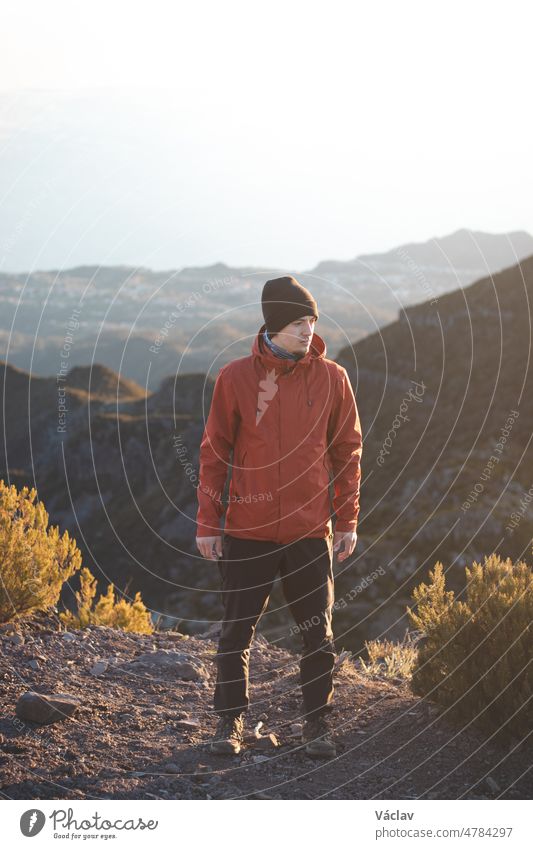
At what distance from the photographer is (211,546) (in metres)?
5.04

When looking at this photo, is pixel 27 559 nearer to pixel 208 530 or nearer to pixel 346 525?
pixel 208 530

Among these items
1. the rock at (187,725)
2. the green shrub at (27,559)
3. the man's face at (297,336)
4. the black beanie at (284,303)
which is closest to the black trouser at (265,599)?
the rock at (187,725)

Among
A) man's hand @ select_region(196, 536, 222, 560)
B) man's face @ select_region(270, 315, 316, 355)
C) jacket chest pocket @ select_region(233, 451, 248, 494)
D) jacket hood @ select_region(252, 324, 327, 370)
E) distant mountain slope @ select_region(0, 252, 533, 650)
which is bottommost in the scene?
distant mountain slope @ select_region(0, 252, 533, 650)

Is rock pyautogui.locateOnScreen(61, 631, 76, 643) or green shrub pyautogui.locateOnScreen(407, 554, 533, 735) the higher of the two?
green shrub pyautogui.locateOnScreen(407, 554, 533, 735)

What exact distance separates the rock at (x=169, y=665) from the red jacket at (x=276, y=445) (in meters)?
2.00

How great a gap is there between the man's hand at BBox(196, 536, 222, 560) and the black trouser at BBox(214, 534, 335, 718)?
0.05 metres

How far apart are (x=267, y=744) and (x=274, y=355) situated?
7.58 ft

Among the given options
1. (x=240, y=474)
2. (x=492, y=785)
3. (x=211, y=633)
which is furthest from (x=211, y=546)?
(x=211, y=633)

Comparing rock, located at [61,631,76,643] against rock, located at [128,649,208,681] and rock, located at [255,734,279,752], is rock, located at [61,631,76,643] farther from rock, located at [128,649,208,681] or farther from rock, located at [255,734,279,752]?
rock, located at [255,734,279,752]

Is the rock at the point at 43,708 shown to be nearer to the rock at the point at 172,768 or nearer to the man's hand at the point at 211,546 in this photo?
the rock at the point at 172,768

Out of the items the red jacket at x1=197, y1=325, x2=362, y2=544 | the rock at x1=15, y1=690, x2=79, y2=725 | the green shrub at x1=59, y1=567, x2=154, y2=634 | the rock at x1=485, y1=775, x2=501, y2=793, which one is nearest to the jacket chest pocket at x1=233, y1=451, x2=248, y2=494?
the red jacket at x1=197, y1=325, x2=362, y2=544

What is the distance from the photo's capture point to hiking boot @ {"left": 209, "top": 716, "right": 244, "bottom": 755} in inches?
204

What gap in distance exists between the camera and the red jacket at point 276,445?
4.93m
